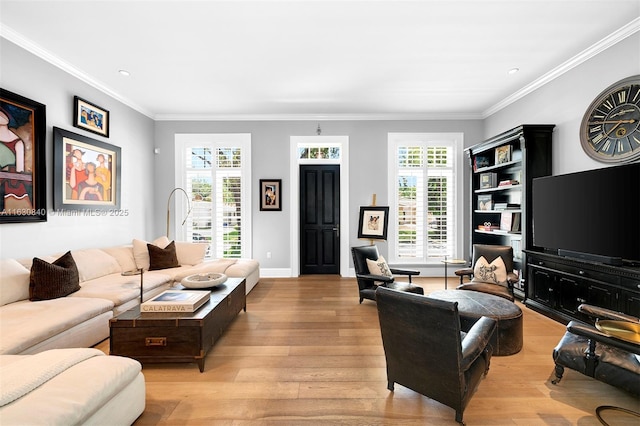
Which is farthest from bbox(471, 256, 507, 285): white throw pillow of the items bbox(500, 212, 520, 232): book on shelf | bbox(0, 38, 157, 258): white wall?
bbox(0, 38, 157, 258): white wall

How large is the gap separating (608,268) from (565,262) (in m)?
0.50

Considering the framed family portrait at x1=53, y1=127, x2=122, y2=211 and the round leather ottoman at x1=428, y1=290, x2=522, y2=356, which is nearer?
the round leather ottoman at x1=428, y1=290, x2=522, y2=356

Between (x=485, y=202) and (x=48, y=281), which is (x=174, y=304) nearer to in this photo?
(x=48, y=281)

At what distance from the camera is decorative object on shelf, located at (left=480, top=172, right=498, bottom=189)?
4.90 meters

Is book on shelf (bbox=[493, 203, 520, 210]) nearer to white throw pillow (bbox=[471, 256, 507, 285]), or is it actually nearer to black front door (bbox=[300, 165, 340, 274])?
white throw pillow (bbox=[471, 256, 507, 285])

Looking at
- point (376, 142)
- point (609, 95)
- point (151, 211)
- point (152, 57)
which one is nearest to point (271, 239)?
point (151, 211)

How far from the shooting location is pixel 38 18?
2.93 metres

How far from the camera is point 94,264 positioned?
12.8 ft

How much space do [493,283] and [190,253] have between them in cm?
460

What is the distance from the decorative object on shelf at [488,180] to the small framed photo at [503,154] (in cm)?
27

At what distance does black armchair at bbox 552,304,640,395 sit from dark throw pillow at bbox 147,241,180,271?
189 inches

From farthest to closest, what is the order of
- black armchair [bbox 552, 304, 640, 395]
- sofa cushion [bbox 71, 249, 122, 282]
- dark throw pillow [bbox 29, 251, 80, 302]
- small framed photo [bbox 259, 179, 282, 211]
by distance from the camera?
small framed photo [bbox 259, 179, 282, 211], sofa cushion [bbox 71, 249, 122, 282], dark throw pillow [bbox 29, 251, 80, 302], black armchair [bbox 552, 304, 640, 395]

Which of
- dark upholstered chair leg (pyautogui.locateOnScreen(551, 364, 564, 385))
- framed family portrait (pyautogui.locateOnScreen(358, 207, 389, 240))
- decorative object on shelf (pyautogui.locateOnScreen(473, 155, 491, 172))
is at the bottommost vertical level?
dark upholstered chair leg (pyautogui.locateOnScreen(551, 364, 564, 385))

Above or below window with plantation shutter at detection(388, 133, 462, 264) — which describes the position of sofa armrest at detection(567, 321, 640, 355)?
below
